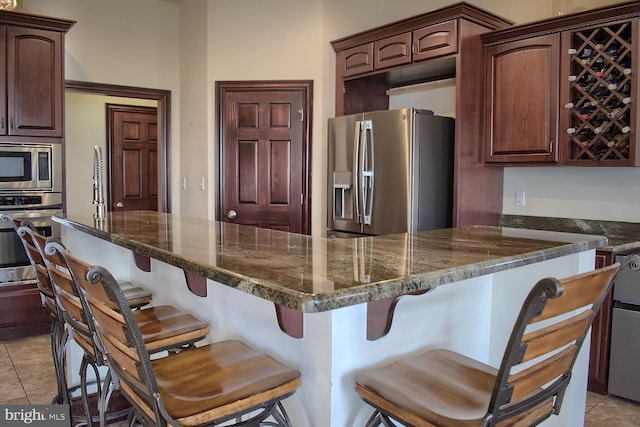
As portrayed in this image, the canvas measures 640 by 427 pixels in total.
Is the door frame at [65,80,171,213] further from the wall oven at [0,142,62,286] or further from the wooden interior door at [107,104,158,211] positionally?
the wall oven at [0,142,62,286]

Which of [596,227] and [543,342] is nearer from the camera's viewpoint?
[543,342]

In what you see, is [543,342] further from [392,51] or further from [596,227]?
→ [392,51]

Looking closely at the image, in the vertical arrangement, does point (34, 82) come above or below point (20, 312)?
above

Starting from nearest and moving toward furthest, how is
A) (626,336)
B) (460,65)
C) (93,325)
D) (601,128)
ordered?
(93,325) → (626,336) → (601,128) → (460,65)

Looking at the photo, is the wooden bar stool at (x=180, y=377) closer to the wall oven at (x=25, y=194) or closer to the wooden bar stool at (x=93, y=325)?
the wooden bar stool at (x=93, y=325)

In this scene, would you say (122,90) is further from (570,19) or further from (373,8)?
(570,19)

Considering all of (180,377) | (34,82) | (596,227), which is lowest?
(180,377)

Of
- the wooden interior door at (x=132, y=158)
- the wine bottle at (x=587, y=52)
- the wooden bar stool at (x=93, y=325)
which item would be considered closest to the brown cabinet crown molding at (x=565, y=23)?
the wine bottle at (x=587, y=52)

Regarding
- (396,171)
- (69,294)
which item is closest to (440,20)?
(396,171)

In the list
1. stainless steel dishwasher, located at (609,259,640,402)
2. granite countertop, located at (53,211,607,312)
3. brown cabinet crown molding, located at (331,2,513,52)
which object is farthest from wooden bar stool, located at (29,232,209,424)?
brown cabinet crown molding, located at (331,2,513,52)

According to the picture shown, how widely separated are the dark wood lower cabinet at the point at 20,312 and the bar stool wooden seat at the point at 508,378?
3431 mm

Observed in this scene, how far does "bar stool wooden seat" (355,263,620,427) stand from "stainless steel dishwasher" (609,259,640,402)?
186 cm

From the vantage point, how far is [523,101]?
Answer: 3.30 metres

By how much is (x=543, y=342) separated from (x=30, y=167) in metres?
3.95
